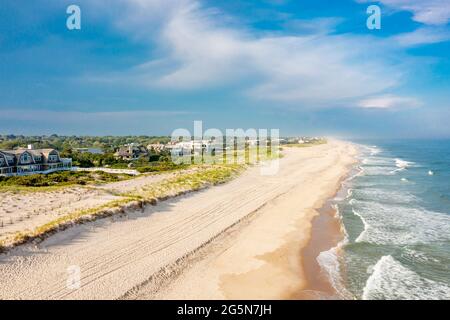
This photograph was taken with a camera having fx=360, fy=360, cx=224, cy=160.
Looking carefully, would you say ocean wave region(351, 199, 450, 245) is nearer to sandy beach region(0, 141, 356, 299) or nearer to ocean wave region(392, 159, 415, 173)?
sandy beach region(0, 141, 356, 299)

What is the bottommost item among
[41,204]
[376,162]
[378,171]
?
[378,171]

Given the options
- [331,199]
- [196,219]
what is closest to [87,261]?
[196,219]

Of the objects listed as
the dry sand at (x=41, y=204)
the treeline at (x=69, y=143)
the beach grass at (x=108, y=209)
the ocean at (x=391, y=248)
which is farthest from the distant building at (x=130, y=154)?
the ocean at (x=391, y=248)

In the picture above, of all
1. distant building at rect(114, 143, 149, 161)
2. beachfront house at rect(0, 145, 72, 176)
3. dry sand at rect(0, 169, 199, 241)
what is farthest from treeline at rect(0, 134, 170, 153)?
dry sand at rect(0, 169, 199, 241)

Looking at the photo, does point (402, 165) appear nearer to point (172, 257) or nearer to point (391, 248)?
point (391, 248)

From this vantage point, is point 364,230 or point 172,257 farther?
point 364,230

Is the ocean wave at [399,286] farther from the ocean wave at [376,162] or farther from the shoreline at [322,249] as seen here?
the ocean wave at [376,162]

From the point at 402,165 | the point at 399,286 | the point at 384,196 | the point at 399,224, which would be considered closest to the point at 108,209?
the point at 399,286
